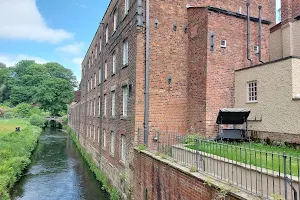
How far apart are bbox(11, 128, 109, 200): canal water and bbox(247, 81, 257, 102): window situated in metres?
9.98

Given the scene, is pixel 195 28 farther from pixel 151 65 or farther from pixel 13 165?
pixel 13 165

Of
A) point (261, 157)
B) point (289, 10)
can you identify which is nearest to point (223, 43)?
point (289, 10)

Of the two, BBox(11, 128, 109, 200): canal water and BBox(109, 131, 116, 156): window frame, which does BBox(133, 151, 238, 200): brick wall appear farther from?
BBox(11, 128, 109, 200): canal water

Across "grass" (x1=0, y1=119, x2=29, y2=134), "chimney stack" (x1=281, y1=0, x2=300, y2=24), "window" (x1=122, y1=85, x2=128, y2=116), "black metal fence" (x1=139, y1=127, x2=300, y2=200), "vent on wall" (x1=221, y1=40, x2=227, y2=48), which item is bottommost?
"grass" (x1=0, y1=119, x2=29, y2=134)

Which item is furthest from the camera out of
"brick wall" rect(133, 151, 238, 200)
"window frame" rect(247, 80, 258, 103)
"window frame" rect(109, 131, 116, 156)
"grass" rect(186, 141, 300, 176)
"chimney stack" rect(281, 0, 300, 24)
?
"window frame" rect(109, 131, 116, 156)

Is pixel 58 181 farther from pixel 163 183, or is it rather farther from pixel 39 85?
pixel 39 85

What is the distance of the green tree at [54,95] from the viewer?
63.2m

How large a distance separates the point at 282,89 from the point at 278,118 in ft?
3.73

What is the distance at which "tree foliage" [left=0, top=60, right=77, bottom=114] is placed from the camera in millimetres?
64312


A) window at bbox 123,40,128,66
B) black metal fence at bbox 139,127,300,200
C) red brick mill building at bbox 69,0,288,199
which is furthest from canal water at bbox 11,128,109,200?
window at bbox 123,40,128,66

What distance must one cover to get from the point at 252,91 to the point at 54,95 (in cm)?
6046

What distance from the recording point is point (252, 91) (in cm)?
1138

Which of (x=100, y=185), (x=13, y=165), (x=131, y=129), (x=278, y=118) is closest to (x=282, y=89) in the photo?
(x=278, y=118)

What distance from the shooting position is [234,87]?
1209 cm
